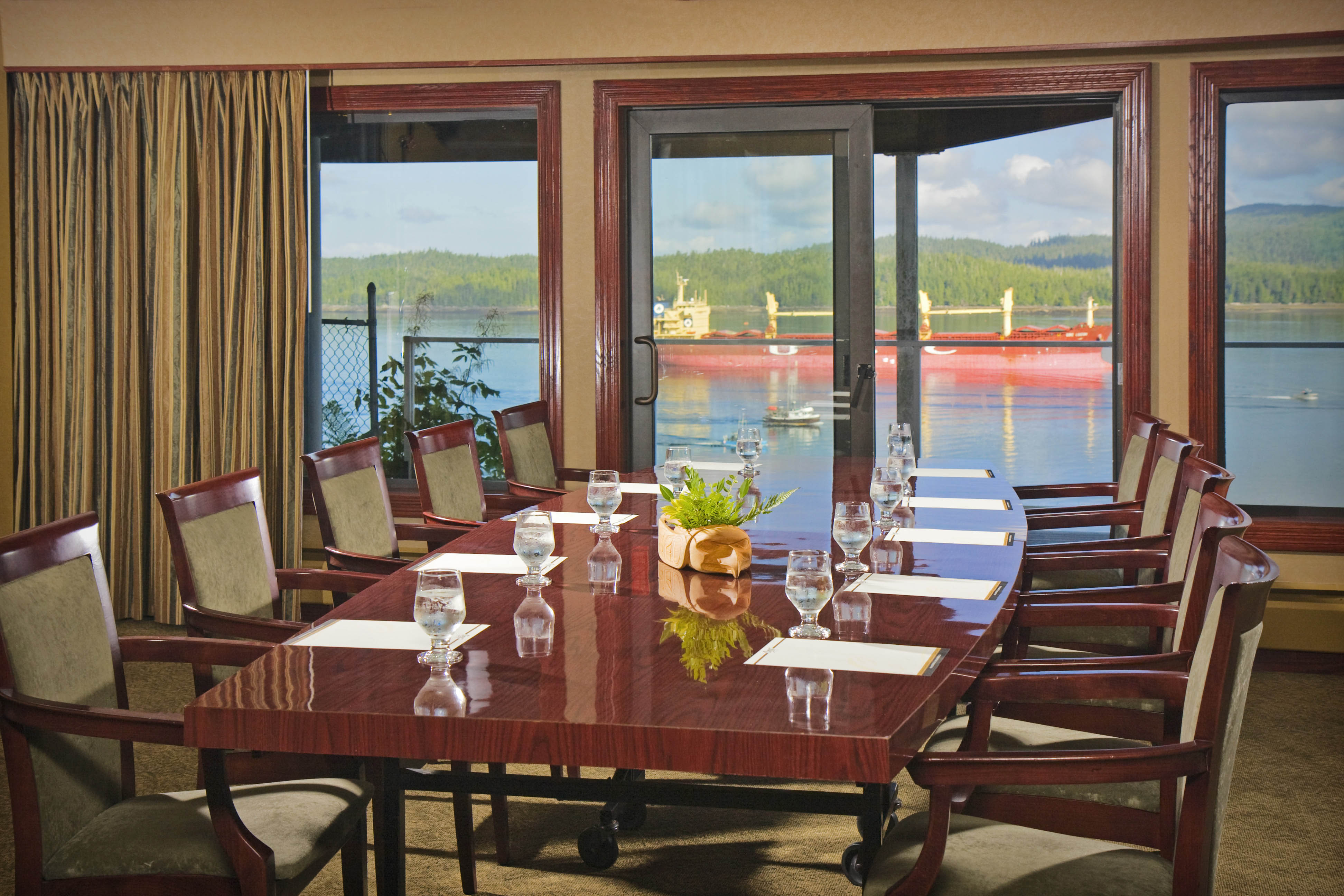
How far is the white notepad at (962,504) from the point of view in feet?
11.0

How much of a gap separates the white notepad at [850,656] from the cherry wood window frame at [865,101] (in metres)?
3.28

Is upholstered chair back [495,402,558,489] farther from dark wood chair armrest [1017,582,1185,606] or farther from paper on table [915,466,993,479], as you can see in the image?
dark wood chair armrest [1017,582,1185,606]

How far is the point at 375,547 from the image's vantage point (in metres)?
3.49

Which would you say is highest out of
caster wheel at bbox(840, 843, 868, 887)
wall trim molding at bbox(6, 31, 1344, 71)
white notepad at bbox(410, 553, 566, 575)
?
wall trim molding at bbox(6, 31, 1344, 71)

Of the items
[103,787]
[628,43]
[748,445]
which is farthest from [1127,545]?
[628,43]

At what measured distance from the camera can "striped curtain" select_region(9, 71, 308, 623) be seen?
17.2 feet

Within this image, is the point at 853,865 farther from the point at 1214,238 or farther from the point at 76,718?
the point at 1214,238

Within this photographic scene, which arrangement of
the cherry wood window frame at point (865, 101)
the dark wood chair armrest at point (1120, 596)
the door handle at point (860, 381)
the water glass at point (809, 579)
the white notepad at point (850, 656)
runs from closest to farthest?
the white notepad at point (850, 656) < the water glass at point (809, 579) < the dark wood chair armrest at point (1120, 596) < the cherry wood window frame at point (865, 101) < the door handle at point (860, 381)

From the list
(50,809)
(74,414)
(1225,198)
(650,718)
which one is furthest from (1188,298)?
(74,414)

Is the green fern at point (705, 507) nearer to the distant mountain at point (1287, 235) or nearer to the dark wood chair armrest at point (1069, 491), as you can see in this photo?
the dark wood chair armrest at point (1069, 491)

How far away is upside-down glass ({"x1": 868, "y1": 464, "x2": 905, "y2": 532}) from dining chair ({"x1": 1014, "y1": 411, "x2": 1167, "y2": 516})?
41.2 inches

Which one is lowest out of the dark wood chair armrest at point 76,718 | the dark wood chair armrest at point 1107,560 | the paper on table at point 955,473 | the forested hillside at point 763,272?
the dark wood chair armrest at point 76,718

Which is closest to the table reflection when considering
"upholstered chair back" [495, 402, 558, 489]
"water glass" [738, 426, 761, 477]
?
"water glass" [738, 426, 761, 477]

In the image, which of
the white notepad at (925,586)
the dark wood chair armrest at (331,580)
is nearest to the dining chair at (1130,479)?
the white notepad at (925,586)
